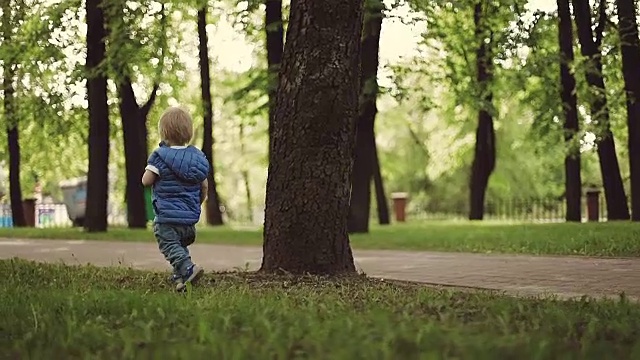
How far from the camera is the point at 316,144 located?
768cm

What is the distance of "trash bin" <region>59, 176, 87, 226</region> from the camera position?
115 ft

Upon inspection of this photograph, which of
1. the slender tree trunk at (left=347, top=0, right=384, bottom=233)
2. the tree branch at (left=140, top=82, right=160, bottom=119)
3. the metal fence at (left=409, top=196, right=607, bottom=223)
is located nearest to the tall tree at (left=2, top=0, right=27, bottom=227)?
the tree branch at (left=140, top=82, right=160, bottom=119)

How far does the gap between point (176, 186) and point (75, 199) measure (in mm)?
29210

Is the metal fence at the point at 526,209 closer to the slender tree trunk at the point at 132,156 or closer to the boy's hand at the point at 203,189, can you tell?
the slender tree trunk at the point at 132,156

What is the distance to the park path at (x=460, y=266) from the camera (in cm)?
823

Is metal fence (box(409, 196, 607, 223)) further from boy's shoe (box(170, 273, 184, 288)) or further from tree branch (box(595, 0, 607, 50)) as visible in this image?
boy's shoe (box(170, 273, 184, 288))

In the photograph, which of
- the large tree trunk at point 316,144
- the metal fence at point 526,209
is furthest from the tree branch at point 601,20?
the metal fence at point 526,209

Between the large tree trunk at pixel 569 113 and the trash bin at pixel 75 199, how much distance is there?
20353mm

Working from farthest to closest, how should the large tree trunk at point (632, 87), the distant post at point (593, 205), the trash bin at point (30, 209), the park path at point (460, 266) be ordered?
1. the trash bin at point (30, 209)
2. the distant post at point (593, 205)
3. the large tree trunk at point (632, 87)
4. the park path at point (460, 266)

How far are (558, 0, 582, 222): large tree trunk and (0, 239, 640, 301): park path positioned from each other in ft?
30.4

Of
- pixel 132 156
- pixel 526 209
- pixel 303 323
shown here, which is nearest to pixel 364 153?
pixel 132 156

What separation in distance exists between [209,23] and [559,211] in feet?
71.9

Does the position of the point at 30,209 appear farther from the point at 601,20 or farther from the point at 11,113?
the point at 601,20

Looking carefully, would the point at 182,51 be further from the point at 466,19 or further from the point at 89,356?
the point at 89,356
